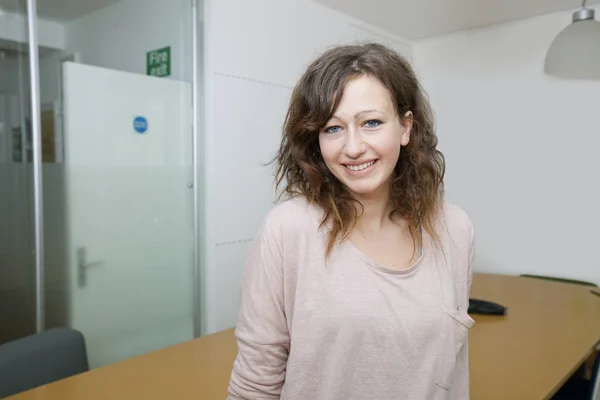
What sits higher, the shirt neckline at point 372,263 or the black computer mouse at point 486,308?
the shirt neckline at point 372,263

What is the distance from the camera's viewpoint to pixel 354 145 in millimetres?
917

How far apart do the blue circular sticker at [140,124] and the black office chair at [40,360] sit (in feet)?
4.08

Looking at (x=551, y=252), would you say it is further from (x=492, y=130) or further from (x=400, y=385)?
(x=400, y=385)

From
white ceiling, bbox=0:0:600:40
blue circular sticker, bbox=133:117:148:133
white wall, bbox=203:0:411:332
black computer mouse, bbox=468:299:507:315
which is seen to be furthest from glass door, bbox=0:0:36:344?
black computer mouse, bbox=468:299:507:315

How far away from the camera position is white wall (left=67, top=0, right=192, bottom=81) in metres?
2.58

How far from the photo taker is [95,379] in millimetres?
1438

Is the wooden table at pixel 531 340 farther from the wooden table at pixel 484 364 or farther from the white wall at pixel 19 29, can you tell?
the white wall at pixel 19 29

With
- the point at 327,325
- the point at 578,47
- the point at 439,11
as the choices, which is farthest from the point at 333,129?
the point at 439,11

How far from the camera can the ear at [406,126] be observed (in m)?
1.01

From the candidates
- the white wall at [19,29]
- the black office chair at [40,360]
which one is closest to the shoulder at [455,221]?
the black office chair at [40,360]

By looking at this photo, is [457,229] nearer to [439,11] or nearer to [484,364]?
[484,364]

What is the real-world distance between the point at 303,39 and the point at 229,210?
48.9 inches

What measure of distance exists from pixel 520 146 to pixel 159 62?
8.26 ft

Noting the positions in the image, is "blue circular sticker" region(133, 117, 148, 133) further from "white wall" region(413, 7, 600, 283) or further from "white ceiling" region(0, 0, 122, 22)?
"white wall" region(413, 7, 600, 283)
